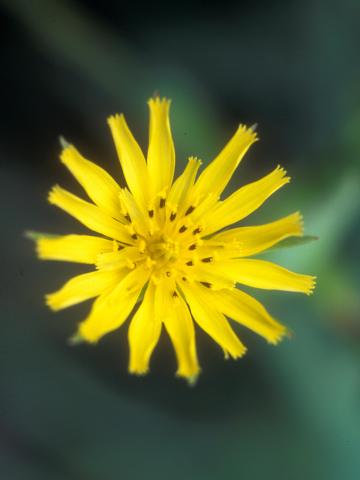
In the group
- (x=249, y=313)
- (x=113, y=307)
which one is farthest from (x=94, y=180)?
(x=249, y=313)

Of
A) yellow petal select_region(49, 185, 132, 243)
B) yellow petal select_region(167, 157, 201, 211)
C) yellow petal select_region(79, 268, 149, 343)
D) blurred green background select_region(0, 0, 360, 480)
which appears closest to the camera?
yellow petal select_region(79, 268, 149, 343)

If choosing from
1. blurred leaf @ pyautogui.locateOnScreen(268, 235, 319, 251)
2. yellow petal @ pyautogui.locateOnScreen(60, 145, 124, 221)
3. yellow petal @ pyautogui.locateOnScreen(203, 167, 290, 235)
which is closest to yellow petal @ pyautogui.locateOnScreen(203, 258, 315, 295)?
blurred leaf @ pyautogui.locateOnScreen(268, 235, 319, 251)

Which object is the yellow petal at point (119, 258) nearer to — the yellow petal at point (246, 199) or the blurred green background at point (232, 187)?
the yellow petal at point (246, 199)

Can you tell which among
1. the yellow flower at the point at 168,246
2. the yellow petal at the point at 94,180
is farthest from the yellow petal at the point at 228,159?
the yellow petal at the point at 94,180

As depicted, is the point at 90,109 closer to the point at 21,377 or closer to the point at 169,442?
the point at 21,377

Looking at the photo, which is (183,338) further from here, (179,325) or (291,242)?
(291,242)

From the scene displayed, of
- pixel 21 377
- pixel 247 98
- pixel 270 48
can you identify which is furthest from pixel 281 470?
pixel 270 48

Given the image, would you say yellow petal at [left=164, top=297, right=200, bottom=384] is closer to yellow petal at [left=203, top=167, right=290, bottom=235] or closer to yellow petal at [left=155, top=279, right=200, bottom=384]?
yellow petal at [left=155, top=279, right=200, bottom=384]
